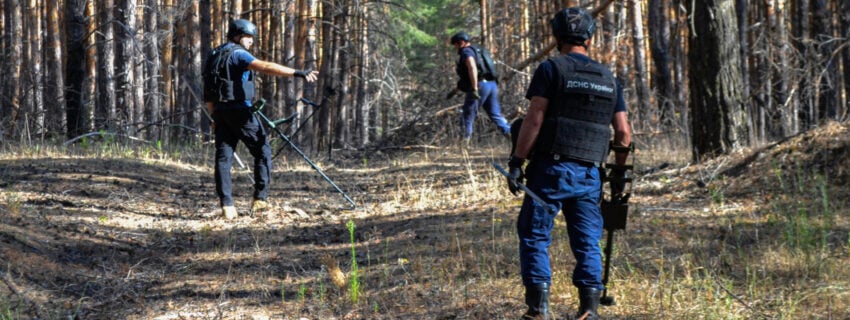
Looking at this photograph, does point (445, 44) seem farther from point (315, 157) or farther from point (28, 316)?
point (28, 316)

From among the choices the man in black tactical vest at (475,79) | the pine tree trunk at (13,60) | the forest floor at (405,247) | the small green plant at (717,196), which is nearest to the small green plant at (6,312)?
the forest floor at (405,247)

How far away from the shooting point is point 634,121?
17312mm

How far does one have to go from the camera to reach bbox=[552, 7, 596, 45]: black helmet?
14.0 ft

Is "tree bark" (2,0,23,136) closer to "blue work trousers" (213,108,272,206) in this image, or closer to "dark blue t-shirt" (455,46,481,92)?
"dark blue t-shirt" (455,46,481,92)

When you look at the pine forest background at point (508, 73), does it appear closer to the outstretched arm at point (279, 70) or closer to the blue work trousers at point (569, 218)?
the outstretched arm at point (279, 70)

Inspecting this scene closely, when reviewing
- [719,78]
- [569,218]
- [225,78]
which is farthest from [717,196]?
[225,78]

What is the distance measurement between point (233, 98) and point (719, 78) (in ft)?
15.8

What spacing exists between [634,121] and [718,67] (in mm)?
8866

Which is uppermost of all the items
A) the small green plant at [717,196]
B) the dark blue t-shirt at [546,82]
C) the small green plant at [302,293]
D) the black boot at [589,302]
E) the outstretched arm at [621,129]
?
the dark blue t-shirt at [546,82]

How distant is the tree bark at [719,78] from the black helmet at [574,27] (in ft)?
15.6

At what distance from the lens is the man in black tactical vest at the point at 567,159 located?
413 centimetres

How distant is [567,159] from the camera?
4.18 m

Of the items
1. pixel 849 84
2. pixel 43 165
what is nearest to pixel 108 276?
pixel 43 165

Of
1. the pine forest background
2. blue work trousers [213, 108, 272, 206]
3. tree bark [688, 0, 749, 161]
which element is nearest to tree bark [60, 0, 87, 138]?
the pine forest background
